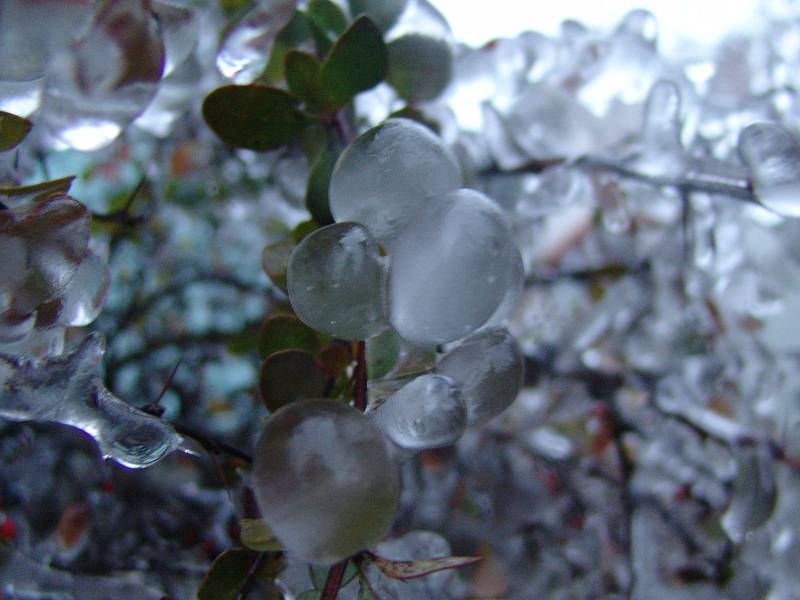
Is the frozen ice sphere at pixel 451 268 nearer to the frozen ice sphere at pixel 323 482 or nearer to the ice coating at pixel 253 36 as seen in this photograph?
the frozen ice sphere at pixel 323 482

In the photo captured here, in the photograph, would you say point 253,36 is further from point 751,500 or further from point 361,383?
point 751,500

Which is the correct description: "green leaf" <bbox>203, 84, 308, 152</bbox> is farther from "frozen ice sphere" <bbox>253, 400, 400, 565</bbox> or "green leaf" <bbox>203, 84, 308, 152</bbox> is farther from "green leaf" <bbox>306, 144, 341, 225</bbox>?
"frozen ice sphere" <bbox>253, 400, 400, 565</bbox>

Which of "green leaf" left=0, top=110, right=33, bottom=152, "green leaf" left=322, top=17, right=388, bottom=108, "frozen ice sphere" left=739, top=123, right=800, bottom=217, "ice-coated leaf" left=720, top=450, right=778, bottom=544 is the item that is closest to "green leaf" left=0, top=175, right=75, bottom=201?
"green leaf" left=0, top=110, right=33, bottom=152

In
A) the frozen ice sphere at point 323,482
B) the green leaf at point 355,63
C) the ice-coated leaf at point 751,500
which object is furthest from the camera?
the ice-coated leaf at point 751,500

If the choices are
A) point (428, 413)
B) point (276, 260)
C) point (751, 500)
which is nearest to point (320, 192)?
point (276, 260)

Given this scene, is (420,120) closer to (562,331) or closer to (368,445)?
(368,445)

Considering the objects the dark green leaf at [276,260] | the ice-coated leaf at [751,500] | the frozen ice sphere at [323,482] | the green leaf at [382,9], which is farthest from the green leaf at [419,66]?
the ice-coated leaf at [751,500]

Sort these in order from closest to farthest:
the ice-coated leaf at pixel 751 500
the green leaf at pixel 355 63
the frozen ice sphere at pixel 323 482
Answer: the frozen ice sphere at pixel 323 482 → the green leaf at pixel 355 63 → the ice-coated leaf at pixel 751 500
